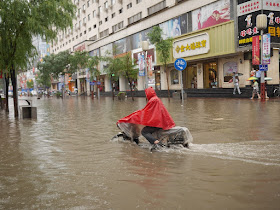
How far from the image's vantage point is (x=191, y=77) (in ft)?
105

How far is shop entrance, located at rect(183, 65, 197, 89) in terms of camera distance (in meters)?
31.4

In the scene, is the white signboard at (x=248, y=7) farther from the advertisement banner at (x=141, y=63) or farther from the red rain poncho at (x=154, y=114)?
the red rain poncho at (x=154, y=114)

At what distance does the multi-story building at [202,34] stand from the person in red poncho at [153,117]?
1116cm

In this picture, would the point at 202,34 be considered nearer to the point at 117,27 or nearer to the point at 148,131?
the point at 117,27

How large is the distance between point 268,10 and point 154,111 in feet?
64.3

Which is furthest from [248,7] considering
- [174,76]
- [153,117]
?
[153,117]

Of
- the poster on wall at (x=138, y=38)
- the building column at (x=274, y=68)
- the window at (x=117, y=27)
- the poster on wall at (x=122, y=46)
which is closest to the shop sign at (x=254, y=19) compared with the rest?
the building column at (x=274, y=68)

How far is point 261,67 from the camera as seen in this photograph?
1795 centimetres

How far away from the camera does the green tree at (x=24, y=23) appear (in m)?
12.3

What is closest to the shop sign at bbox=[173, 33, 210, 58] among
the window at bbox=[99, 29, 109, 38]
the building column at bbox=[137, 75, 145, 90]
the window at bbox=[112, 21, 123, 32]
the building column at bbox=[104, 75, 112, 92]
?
the building column at bbox=[137, 75, 145, 90]

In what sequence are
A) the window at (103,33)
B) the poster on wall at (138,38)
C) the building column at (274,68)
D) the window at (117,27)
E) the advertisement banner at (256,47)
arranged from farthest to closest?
the window at (103,33) → the window at (117,27) → the poster on wall at (138,38) → the building column at (274,68) → the advertisement banner at (256,47)

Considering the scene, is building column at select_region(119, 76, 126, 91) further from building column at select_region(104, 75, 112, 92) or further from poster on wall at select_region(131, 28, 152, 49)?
poster on wall at select_region(131, 28, 152, 49)

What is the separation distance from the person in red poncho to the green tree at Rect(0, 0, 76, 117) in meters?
8.09

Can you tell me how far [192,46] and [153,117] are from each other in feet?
78.9
